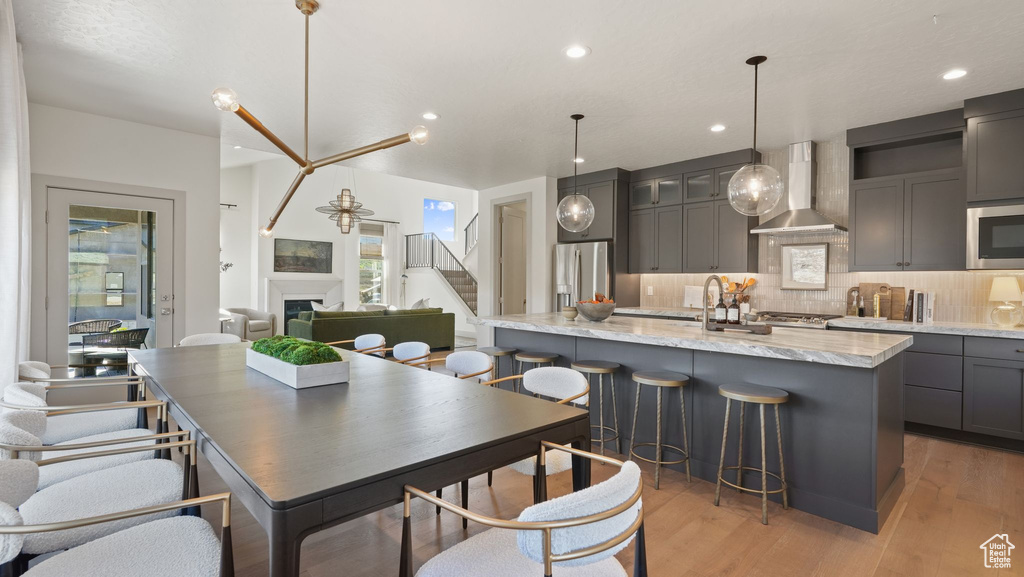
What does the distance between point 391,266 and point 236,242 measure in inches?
137

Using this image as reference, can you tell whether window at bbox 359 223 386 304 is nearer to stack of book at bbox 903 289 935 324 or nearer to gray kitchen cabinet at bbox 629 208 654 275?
gray kitchen cabinet at bbox 629 208 654 275

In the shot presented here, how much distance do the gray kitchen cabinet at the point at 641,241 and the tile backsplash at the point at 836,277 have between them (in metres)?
0.55

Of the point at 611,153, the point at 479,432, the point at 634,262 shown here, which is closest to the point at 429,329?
the point at 634,262

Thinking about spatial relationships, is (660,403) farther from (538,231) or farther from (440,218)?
(440,218)

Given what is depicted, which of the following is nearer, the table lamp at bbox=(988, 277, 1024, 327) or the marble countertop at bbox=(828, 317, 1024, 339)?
the marble countertop at bbox=(828, 317, 1024, 339)

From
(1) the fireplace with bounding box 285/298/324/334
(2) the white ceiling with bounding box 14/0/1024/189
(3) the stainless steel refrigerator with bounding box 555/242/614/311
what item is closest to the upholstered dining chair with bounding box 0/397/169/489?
(2) the white ceiling with bounding box 14/0/1024/189

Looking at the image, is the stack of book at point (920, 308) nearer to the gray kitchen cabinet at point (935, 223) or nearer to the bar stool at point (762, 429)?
the gray kitchen cabinet at point (935, 223)

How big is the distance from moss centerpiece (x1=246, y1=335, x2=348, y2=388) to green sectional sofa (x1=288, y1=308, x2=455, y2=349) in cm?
456

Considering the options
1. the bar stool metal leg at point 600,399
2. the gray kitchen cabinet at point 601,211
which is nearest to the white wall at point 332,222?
the gray kitchen cabinet at point 601,211

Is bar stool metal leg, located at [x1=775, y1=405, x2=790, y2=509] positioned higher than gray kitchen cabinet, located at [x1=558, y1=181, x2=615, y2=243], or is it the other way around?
gray kitchen cabinet, located at [x1=558, y1=181, x2=615, y2=243]

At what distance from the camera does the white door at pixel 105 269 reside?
4.23m

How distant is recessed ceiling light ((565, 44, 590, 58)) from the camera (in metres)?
3.02

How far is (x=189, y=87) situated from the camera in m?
3.66

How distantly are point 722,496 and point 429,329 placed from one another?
5.77 metres
